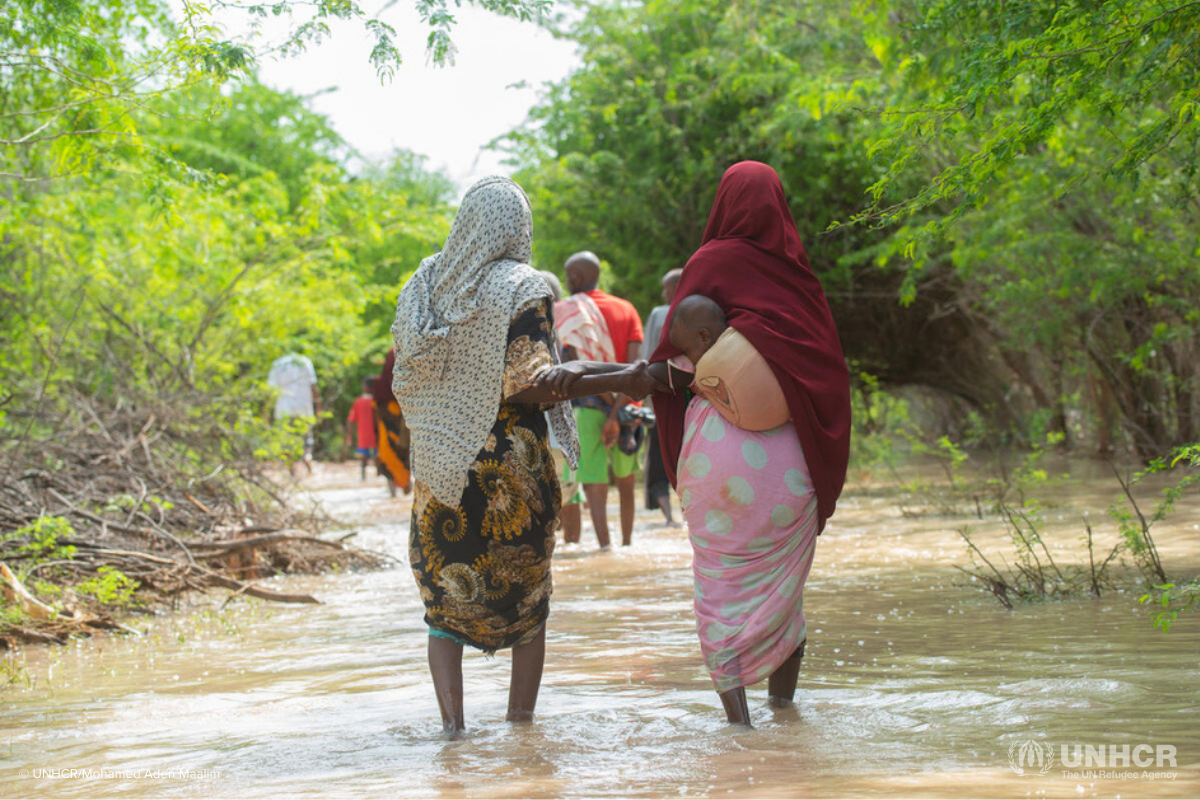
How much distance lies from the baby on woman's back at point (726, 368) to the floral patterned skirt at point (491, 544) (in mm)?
587

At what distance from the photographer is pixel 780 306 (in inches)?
147

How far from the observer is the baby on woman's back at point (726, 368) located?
365cm

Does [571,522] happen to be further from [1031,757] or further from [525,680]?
[1031,757]

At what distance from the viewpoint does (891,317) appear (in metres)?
17.4

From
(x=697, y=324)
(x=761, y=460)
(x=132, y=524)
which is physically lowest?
(x=132, y=524)

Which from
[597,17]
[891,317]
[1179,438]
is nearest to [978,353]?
[891,317]

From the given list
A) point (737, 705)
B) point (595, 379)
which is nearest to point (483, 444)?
point (595, 379)

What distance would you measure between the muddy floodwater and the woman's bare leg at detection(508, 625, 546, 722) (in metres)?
0.08

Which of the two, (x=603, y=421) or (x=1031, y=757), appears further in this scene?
(x=603, y=421)

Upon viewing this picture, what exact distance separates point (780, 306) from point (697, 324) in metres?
0.28

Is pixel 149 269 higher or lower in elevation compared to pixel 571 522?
higher

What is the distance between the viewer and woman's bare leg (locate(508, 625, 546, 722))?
3.88 metres

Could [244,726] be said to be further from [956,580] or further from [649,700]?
[956,580]

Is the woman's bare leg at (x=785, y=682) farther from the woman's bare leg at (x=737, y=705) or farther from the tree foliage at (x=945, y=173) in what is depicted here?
the tree foliage at (x=945, y=173)
